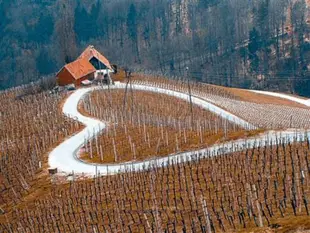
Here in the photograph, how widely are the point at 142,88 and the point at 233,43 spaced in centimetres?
8287

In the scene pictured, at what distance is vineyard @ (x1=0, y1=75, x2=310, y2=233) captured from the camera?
2658 centimetres

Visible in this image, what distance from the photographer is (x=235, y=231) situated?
22875mm

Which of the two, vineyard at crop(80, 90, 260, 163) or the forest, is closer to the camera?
vineyard at crop(80, 90, 260, 163)

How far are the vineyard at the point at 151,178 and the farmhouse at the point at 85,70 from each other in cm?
2483

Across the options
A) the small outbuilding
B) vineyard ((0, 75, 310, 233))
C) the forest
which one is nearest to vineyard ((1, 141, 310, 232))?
vineyard ((0, 75, 310, 233))

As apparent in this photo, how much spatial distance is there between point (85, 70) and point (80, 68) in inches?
39.5

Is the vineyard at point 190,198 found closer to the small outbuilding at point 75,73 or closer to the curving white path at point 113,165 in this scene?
the curving white path at point 113,165

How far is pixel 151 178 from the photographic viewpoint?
117 ft

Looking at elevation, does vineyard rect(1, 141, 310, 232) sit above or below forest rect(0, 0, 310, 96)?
below

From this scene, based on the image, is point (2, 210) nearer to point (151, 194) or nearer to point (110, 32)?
point (151, 194)

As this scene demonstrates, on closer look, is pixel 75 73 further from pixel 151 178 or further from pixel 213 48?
pixel 213 48

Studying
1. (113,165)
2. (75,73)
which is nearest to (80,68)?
(75,73)

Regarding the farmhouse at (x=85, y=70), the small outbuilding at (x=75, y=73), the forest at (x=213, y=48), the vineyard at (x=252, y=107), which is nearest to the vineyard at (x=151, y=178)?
the vineyard at (x=252, y=107)

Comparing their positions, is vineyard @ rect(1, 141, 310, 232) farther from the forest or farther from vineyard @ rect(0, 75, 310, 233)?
the forest
